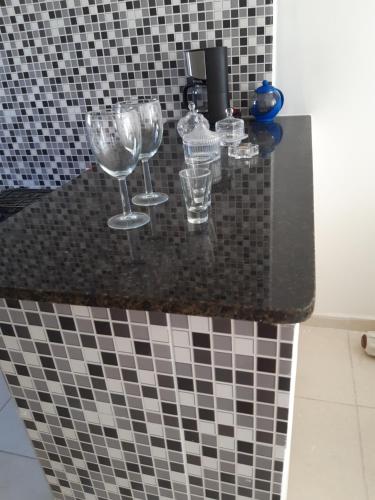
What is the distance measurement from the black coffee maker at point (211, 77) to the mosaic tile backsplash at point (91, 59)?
0.12m

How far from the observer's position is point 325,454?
1.29 m

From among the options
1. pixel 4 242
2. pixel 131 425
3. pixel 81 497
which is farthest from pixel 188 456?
pixel 4 242

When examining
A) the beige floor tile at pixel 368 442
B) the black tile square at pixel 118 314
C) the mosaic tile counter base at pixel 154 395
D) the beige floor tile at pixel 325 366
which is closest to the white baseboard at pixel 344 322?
the beige floor tile at pixel 325 366

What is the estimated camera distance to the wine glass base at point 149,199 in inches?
34.1

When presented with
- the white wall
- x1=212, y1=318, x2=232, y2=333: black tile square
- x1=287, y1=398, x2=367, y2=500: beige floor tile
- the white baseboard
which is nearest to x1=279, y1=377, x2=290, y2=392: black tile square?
x1=212, y1=318, x2=232, y2=333: black tile square

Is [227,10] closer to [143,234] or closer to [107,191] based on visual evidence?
[107,191]

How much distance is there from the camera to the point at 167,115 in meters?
1.63

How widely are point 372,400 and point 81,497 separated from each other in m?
1.09

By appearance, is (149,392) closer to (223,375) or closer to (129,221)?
(223,375)

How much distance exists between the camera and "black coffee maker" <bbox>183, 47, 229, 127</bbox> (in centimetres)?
132

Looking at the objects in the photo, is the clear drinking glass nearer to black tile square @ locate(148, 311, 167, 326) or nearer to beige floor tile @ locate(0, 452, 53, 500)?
black tile square @ locate(148, 311, 167, 326)

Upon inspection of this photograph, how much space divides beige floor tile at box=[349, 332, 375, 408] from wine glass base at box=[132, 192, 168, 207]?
115 centimetres

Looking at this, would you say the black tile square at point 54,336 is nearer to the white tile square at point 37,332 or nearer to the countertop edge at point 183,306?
the white tile square at point 37,332

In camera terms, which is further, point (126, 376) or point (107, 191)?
point (107, 191)
